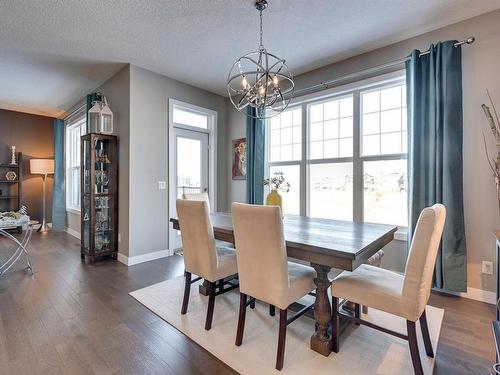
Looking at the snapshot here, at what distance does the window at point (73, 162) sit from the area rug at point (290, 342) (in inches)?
166

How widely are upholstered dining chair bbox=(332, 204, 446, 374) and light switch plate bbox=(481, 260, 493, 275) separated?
1379mm

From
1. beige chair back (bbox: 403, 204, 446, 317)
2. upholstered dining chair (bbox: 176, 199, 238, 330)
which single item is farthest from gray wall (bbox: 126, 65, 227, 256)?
beige chair back (bbox: 403, 204, 446, 317)

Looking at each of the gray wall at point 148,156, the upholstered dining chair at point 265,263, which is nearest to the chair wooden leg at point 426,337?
the upholstered dining chair at point 265,263

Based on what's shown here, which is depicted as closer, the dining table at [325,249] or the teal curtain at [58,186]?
the dining table at [325,249]

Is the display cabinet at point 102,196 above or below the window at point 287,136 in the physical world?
below

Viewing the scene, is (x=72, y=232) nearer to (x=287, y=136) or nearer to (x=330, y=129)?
(x=287, y=136)

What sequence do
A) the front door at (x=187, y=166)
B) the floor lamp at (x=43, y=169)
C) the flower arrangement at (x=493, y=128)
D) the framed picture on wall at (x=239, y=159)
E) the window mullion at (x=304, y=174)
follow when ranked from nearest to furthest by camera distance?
1. the flower arrangement at (x=493, y=128)
2. the window mullion at (x=304, y=174)
3. the front door at (x=187, y=166)
4. the framed picture on wall at (x=239, y=159)
5. the floor lamp at (x=43, y=169)

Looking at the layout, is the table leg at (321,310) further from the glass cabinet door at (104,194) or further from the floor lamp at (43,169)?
the floor lamp at (43,169)

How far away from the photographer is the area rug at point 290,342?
1.54m

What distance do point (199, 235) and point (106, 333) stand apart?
986 millimetres

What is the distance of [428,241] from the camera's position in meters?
1.33

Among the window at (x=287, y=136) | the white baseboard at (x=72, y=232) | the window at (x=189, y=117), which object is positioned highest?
the window at (x=189, y=117)

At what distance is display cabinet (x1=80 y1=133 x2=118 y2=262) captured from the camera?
3605 millimetres

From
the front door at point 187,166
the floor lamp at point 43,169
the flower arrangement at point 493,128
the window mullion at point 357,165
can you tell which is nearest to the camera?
the flower arrangement at point 493,128
